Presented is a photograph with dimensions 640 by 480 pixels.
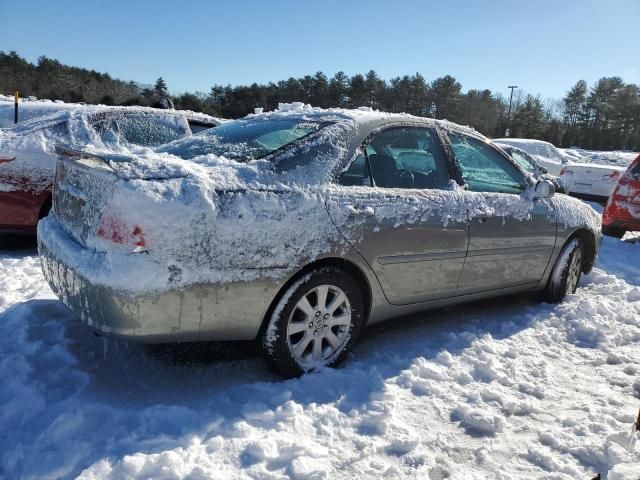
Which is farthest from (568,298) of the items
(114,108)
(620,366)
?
(114,108)

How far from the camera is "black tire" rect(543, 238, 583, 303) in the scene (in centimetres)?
469

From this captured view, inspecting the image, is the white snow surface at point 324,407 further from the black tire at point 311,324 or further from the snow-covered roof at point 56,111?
the snow-covered roof at point 56,111

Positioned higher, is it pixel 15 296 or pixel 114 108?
pixel 114 108

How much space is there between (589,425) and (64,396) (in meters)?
2.75

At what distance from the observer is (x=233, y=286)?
8.70 ft

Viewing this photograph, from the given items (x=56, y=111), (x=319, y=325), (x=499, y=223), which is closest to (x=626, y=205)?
(x=499, y=223)

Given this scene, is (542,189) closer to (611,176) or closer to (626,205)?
(626,205)

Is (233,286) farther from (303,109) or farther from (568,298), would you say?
(568,298)

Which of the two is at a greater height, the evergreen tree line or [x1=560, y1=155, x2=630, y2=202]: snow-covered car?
the evergreen tree line

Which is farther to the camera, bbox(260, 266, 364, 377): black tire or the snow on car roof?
the snow on car roof

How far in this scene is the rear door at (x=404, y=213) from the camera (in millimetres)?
3105

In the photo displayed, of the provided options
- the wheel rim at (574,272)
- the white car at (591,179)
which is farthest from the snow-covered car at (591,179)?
the wheel rim at (574,272)

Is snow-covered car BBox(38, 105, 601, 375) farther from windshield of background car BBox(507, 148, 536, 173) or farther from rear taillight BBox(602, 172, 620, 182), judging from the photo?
rear taillight BBox(602, 172, 620, 182)

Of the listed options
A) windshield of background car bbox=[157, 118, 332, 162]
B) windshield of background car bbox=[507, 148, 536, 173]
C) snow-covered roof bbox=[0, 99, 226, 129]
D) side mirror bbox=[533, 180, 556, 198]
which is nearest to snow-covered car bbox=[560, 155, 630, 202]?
windshield of background car bbox=[507, 148, 536, 173]
